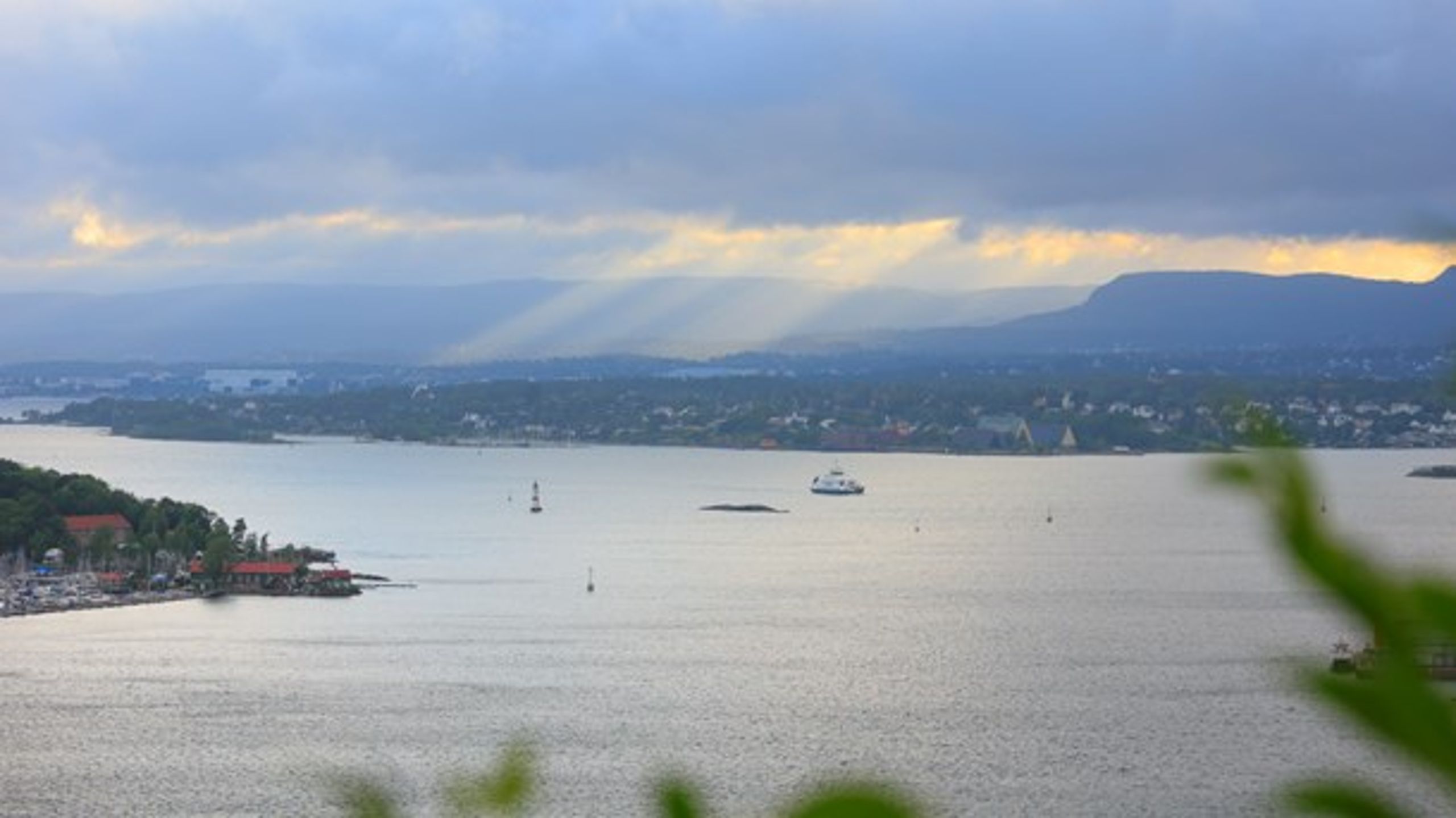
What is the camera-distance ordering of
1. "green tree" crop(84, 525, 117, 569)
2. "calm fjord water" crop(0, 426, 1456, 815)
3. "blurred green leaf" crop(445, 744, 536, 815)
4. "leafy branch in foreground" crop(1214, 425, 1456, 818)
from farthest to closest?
"green tree" crop(84, 525, 117, 569) → "calm fjord water" crop(0, 426, 1456, 815) → "blurred green leaf" crop(445, 744, 536, 815) → "leafy branch in foreground" crop(1214, 425, 1456, 818)

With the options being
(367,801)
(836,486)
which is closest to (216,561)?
(836,486)

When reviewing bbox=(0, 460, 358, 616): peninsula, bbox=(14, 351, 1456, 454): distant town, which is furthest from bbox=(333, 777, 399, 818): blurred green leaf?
bbox=(14, 351, 1456, 454): distant town

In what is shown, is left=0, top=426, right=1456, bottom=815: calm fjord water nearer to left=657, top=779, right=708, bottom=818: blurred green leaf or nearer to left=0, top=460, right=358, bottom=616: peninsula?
left=657, top=779, right=708, bottom=818: blurred green leaf

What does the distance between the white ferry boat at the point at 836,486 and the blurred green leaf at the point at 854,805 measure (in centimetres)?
2814

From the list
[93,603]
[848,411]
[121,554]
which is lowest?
[93,603]

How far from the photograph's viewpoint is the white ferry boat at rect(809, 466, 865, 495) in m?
28.7

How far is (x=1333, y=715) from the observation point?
1.41 ft

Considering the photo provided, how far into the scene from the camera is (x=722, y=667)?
11.8 metres

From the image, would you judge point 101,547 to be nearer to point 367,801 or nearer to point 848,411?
point 367,801

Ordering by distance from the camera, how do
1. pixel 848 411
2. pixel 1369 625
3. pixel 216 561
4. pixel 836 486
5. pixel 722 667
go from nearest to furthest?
pixel 1369 625
pixel 722 667
pixel 216 561
pixel 836 486
pixel 848 411

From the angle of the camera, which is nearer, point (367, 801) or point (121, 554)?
point (367, 801)

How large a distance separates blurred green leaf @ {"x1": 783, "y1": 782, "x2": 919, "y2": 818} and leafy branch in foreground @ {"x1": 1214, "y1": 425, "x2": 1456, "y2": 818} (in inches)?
2.8

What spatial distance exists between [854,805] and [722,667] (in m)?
11.5

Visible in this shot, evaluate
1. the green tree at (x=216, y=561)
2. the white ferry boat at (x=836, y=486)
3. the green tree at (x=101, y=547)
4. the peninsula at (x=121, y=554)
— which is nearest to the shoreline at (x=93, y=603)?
the peninsula at (x=121, y=554)
